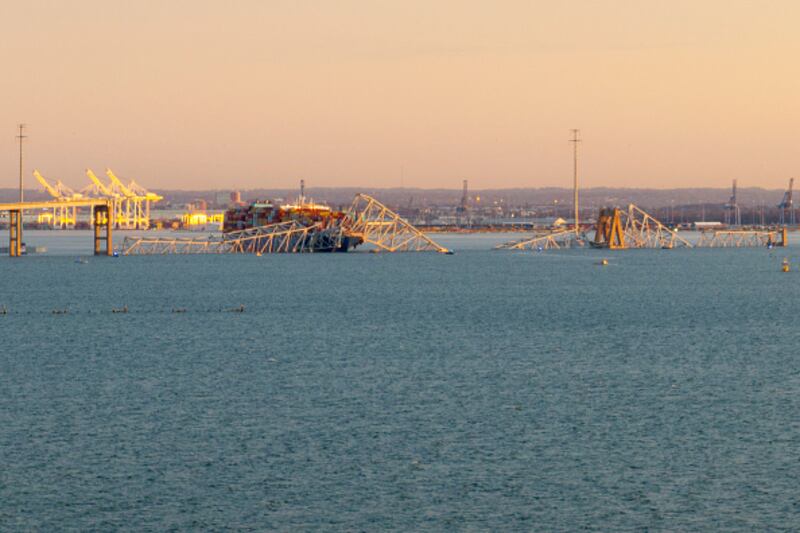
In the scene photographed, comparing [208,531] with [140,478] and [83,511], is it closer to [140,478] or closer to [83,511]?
[83,511]

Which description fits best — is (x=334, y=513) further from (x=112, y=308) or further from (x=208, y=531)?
(x=112, y=308)

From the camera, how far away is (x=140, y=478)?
970 inches

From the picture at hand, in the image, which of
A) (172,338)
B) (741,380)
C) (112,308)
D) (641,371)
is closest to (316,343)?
(172,338)

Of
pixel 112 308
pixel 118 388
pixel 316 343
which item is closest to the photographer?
pixel 118 388

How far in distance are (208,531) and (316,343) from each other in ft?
99.3

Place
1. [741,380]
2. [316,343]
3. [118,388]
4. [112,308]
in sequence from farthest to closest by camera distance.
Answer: [112,308]
[316,343]
[741,380]
[118,388]

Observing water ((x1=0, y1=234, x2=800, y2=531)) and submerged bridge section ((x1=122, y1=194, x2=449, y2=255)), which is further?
submerged bridge section ((x1=122, y1=194, x2=449, y2=255))

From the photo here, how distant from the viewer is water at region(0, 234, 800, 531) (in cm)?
2267

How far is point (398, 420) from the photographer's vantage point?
1229 inches

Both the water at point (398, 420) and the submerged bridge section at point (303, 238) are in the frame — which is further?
the submerged bridge section at point (303, 238)

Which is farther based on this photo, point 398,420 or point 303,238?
point 303,238

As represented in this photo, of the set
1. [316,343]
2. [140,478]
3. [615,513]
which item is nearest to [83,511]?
[140,478]

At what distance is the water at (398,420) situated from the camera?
74.4ft

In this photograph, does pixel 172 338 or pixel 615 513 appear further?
pixel 172 338
